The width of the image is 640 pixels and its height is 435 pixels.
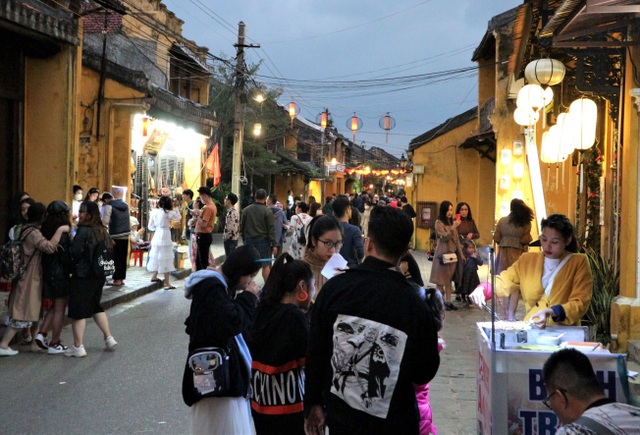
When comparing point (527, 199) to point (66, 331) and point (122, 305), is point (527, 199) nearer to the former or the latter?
point (122, 305)

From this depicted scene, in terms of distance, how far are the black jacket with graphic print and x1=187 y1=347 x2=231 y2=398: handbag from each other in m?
1.06

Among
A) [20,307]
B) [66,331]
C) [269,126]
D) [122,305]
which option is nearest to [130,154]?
[122,305]

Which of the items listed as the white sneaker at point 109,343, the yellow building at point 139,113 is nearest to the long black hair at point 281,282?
the white sneaker at point 109,343

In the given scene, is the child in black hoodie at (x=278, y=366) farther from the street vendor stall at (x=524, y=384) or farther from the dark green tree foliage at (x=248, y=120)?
the dark green tree foliage at (x=248, y=120)

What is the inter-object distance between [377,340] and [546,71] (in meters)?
8.74

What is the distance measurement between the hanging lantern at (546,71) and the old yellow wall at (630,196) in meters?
1.97

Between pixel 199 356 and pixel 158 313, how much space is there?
28.8 ft

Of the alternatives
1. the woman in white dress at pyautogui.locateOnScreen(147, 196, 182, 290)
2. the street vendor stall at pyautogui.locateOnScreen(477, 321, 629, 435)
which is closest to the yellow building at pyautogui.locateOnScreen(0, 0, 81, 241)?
the woman in white dress at pyautogui.locateOnScreen(147, 196, 182, 290)

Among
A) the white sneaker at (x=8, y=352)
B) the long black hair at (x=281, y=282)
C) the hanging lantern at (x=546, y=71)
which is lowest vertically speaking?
the white sneaker at (x=8, y=352)

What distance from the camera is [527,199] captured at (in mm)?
20734

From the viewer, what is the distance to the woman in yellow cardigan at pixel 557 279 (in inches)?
219

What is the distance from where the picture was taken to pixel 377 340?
340 cm

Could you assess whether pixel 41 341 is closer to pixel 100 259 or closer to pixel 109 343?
pixel 109 343

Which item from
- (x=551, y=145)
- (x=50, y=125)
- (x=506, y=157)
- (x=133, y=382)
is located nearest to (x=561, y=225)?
(x=133, y=382)
